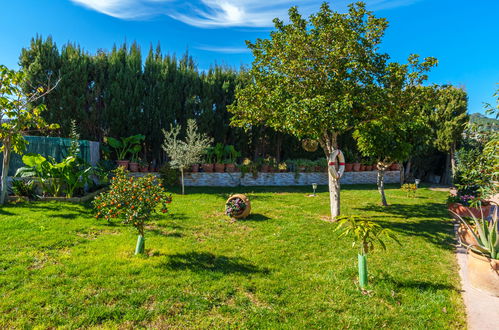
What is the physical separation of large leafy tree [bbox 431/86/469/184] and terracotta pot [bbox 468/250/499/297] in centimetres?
1439

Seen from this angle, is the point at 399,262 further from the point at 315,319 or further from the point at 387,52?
the point at 387,52

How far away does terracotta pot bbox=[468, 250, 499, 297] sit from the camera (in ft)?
13.4

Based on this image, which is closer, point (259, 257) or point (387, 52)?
point (259, 257)

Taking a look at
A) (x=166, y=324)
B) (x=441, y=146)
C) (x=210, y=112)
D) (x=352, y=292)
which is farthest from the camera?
(x=441, y=146)

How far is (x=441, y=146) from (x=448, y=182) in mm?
3307

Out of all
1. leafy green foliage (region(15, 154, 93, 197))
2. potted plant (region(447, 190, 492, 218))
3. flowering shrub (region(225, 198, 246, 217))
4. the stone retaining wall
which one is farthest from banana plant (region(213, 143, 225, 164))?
potted plant (region(447, 190, 492, 218))

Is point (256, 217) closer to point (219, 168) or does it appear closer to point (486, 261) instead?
point (486, 261)

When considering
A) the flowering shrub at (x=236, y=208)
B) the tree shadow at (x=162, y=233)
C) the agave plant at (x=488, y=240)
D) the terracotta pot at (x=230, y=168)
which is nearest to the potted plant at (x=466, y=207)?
the agave plant at (x=488, y=240)

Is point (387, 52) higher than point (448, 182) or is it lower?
higher

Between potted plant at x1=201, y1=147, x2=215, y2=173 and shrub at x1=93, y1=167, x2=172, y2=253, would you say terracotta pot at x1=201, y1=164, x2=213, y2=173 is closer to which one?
potted plant at x1=201, y1=147, x2=215, y2=173

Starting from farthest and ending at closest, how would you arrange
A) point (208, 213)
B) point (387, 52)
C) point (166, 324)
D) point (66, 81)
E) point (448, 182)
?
1. point (448, 182)
2. point (66, 81)
3. point (208, 213)
4. point (387, 52)
5. point (166, 324)

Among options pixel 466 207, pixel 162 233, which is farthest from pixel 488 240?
pixel 162 233

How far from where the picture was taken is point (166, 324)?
3170 mm

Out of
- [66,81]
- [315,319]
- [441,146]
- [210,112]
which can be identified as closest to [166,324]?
[315,319]
